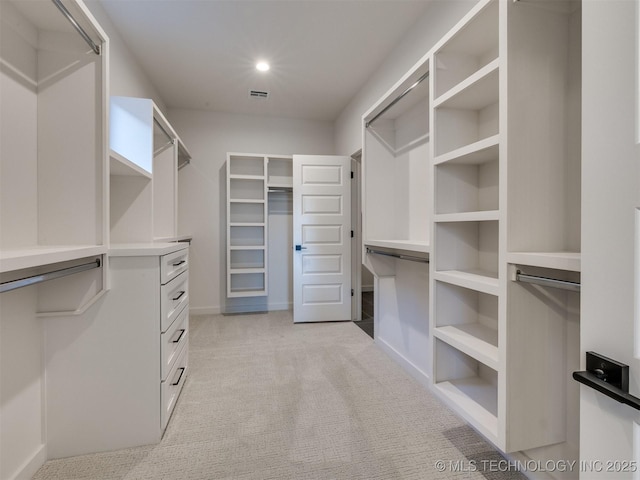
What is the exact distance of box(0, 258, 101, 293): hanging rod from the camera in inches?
35.7

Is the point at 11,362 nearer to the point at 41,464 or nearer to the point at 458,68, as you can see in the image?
the point at 41,464

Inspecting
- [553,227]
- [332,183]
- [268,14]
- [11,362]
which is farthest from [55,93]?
[332,183]

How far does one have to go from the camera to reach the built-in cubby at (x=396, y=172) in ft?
7.29

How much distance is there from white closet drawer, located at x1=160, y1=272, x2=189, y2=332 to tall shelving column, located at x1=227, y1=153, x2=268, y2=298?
1.77 meters

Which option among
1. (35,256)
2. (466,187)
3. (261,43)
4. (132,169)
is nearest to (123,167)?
(132,169)

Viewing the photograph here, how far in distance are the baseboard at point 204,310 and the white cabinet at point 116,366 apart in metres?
2.50

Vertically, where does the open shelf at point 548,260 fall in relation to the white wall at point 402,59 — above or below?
below

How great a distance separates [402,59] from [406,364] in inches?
101

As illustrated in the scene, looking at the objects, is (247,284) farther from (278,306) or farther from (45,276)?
(45,276)

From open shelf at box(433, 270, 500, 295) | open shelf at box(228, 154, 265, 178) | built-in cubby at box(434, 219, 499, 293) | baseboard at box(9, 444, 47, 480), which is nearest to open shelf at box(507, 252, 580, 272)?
open shelf at box(433, 270, 500, 295)

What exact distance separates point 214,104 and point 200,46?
4.02ft

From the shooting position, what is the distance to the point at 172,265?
5.93 ft

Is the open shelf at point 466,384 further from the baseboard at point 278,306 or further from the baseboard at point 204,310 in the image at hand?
the baseboard at point 204,310

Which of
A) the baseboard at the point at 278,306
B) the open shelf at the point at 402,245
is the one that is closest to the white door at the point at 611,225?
the open shelf at the point at 402,245
